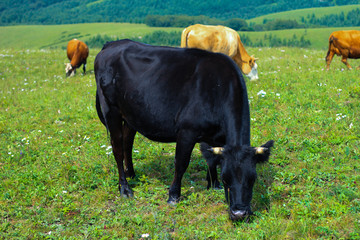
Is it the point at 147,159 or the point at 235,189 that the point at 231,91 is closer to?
the point at 235,189

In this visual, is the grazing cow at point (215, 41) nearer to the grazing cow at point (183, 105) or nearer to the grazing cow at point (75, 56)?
the grazing cow at point (183, 105)

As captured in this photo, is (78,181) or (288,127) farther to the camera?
(288,127)

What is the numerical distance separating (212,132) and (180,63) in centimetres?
135

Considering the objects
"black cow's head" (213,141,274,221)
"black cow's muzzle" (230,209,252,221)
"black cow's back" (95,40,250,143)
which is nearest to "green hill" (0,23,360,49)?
"black cow's back" (95,40,250,143)

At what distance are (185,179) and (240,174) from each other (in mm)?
2291

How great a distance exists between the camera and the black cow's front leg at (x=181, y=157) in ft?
18.2

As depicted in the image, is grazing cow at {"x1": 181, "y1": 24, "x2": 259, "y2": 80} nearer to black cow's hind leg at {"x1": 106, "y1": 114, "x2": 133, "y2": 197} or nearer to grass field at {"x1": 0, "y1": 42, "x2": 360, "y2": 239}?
grass field at {"x1": 0, "y1": 42, "x2": 360, "y2": 239}

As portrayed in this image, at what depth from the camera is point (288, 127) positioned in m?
8.23

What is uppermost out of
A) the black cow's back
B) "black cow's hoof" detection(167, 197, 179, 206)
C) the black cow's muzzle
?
the black cow's back

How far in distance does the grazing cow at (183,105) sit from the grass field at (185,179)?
1.55 ft

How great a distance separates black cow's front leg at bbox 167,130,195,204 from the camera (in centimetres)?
554

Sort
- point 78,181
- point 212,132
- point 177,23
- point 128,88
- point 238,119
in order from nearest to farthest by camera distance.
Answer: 1. point 238,119
2. point 212,132
3. point 128,88
4. point 78,181
5. point 177,23

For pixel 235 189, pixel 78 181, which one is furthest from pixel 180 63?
pixel 78 181

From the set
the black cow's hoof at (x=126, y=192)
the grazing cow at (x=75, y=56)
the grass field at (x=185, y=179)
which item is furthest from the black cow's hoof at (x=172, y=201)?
the grazing cow at (x=75, y=56)
